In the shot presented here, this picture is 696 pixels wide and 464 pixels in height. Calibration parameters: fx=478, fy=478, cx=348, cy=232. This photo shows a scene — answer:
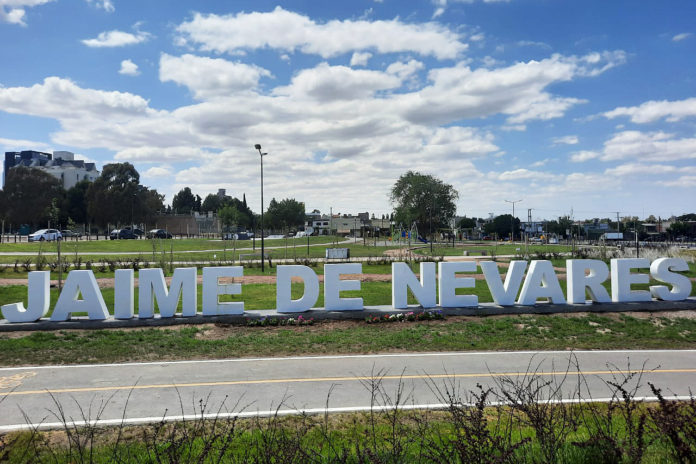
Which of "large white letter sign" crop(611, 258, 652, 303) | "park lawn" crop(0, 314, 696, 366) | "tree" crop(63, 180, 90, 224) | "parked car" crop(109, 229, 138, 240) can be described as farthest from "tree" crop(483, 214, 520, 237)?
"park lawn" crop(0, 314, 696, 366)

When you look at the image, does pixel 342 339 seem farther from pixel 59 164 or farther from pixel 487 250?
pixel 59 164

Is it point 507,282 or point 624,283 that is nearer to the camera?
point 507,282

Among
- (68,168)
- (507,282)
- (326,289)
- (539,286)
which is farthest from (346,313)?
(68,168)

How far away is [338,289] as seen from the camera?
17.2 metres

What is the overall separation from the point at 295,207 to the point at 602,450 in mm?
129305

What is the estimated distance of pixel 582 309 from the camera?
58.1ft

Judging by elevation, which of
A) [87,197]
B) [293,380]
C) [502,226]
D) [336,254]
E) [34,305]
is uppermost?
[87,197]

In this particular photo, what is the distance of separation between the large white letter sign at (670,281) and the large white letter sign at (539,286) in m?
4.22

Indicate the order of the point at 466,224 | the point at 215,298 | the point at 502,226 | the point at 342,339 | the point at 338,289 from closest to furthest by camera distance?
the point at 342,339 < the point at 215,298 < the point at 338,289 < the point at 502,226 < the point at 466,224

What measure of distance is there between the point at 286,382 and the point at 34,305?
10398 mm

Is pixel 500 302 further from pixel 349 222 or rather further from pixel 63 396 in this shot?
pixel 349 222

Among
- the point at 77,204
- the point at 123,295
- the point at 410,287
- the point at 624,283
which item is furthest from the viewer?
the point at 77,204

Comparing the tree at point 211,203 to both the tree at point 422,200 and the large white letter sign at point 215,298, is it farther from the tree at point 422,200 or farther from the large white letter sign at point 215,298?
the large white letter sign at point 215,298

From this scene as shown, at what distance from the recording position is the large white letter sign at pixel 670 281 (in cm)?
1867
